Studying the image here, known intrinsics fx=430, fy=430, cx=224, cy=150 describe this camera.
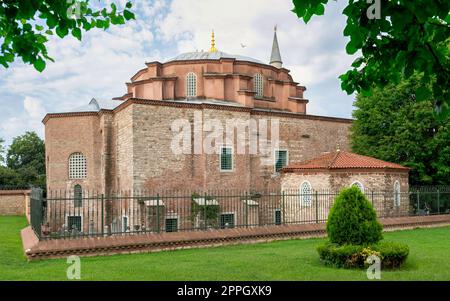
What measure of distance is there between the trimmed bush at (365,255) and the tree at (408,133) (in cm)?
1582

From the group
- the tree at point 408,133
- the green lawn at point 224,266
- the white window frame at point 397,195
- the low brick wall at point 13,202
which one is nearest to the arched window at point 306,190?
the white window frame at point 397,195

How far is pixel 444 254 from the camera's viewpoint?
10.6 meters

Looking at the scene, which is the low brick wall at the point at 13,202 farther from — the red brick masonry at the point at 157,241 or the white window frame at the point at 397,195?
the white window frame at the point at 397,195

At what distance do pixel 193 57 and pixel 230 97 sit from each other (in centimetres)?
485

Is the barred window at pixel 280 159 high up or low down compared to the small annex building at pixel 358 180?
up

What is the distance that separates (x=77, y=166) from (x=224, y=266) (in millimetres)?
19620

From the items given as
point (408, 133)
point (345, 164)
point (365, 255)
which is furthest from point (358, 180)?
point (365, 255)

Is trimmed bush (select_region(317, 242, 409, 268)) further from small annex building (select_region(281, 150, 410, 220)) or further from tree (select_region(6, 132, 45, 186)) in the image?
tree (select_region(6, 132, 45, 186))

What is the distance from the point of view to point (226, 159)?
993 inches

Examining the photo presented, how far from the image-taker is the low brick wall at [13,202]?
2659cm

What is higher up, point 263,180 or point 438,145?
point 438,145

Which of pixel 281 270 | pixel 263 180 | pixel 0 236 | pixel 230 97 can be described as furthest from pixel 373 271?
pixel 230 97
